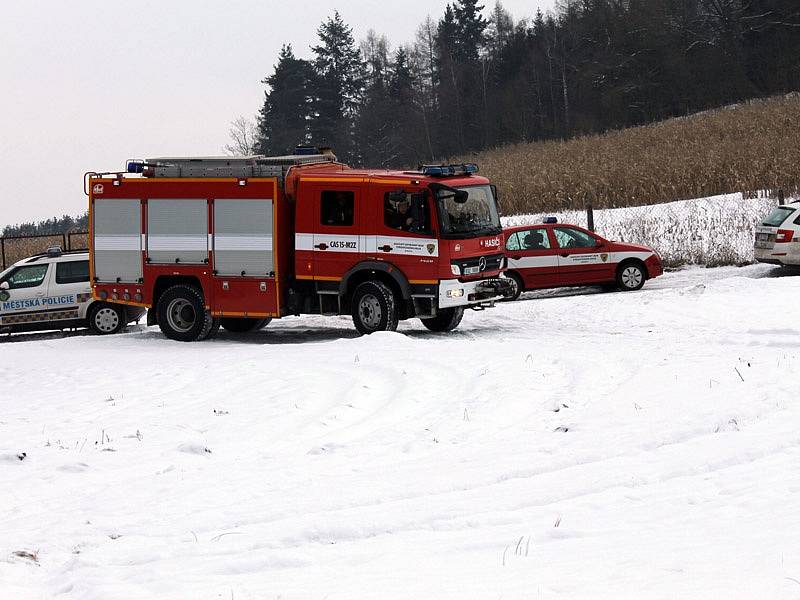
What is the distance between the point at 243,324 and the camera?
19750mm

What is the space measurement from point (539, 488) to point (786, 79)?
201 feet

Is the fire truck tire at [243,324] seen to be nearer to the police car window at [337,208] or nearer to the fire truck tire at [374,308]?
the fire truck tire at [374,308]

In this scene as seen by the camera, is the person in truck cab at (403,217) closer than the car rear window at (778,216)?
Yes

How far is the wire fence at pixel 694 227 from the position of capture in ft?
82.7

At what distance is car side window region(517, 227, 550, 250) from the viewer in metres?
22.0

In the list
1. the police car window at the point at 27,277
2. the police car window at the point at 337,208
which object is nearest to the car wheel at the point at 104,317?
the police car window at the point at 27,277

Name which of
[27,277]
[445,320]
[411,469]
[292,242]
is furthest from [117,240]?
[411,469]

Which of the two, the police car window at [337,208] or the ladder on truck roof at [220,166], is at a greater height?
the ladder on truck roof at [220,166]

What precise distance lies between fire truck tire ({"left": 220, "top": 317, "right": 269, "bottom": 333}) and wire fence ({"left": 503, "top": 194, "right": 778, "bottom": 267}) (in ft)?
35.9

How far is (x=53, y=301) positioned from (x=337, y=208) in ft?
23.6

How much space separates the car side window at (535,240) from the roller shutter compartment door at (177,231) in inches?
292

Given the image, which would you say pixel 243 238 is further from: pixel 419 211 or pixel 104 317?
pixel 104 317

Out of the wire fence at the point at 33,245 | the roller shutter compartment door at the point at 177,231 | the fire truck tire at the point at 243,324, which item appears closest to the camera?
the roller shutter compartment door at the point at 177,231

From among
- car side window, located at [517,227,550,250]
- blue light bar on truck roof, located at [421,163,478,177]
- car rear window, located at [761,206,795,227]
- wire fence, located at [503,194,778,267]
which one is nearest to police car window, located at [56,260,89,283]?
blue light bar on truck roof, located at [421,163,478,177]
